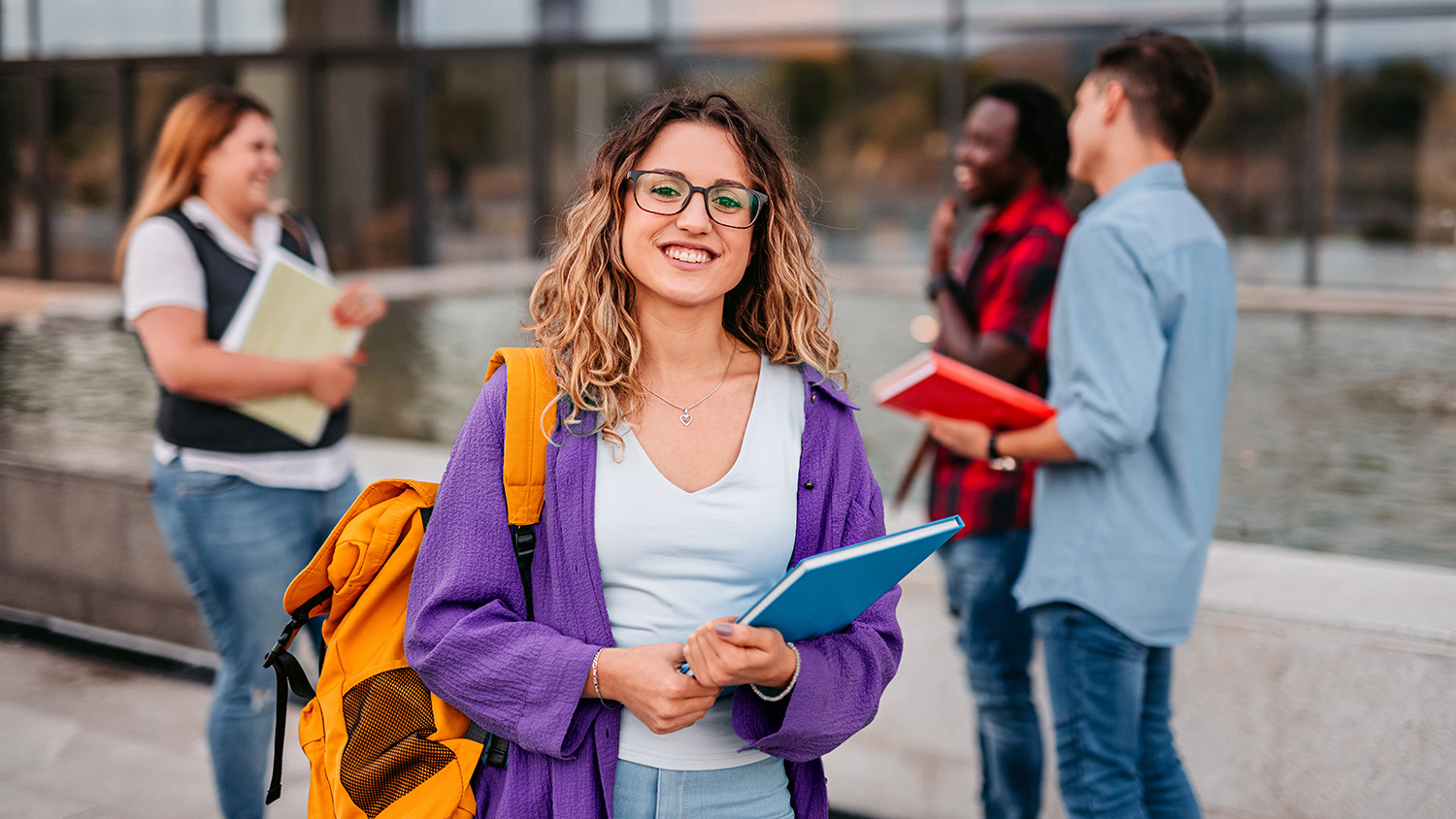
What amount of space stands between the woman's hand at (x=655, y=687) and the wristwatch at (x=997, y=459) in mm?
1325

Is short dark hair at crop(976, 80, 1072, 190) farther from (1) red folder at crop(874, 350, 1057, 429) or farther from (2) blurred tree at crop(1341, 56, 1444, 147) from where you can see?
(2) blurred tree at crop(1341, 56, 1444, 147)

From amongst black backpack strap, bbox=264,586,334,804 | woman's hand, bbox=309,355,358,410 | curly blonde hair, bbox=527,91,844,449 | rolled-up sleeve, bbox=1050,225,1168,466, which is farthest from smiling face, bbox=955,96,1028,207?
black backpack strap, bbox=264,586,334,804

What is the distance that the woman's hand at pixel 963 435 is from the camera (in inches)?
110

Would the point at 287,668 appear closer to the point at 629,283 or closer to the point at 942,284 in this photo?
the point at 629,283

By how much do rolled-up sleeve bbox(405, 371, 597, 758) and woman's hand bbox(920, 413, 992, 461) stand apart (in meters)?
1.41

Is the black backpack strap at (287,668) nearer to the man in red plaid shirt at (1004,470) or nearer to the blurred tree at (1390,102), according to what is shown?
the man in red plaid shirt at (1004,470)

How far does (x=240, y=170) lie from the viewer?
2.96 metres

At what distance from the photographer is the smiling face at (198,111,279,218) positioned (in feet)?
9.71

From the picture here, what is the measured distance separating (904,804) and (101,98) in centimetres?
1440

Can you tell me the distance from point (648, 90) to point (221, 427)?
10646 mm

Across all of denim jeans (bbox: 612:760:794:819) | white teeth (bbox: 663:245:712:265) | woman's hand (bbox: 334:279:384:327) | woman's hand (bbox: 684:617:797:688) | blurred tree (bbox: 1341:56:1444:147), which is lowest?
denim jeans (bbox: 612:760:794:819)

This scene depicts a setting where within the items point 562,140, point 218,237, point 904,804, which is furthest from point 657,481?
point 562,140

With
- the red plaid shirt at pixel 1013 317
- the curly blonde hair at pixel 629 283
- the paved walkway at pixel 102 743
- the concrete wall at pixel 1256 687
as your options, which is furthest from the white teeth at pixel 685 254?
the paved walkway at pixel 102 743

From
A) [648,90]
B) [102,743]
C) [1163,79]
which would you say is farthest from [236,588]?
[648,90]
